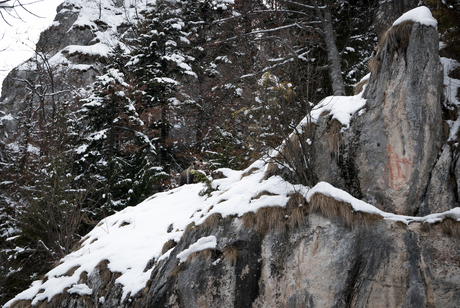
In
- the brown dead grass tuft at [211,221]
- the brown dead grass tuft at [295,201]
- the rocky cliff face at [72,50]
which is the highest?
the rocky cliff face at [72,50]

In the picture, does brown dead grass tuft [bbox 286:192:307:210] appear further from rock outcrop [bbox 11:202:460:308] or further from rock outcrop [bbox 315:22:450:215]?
rock outcrop [bbox 315:22:450:215]

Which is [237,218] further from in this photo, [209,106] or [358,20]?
[209,106]

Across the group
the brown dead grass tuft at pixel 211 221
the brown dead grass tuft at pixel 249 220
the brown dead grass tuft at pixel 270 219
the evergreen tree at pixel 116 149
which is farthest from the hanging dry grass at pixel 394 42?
the evergreen tree at pixel 116 149

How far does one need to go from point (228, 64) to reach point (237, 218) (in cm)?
935

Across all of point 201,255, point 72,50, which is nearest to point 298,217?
point 201,255

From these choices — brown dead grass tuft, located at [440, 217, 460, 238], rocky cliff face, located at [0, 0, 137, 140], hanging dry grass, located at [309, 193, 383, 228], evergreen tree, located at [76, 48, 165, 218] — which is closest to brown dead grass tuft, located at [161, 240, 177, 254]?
hanging dry grass, located at [309, 193, 383, 228]

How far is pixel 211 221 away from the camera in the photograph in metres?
4.79

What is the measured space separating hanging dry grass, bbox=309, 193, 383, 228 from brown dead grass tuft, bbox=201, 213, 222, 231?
1.46m

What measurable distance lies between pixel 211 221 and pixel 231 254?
2.34ft

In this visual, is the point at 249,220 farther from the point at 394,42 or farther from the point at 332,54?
the point at 332,54

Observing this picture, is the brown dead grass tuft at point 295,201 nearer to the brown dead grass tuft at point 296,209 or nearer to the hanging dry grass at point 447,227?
the brown dead grass tuft at point 296,209

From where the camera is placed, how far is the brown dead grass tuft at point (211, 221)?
4750 millimetres

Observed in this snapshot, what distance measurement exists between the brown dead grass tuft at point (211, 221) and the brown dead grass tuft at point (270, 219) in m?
0.70

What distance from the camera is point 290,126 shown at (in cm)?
484
